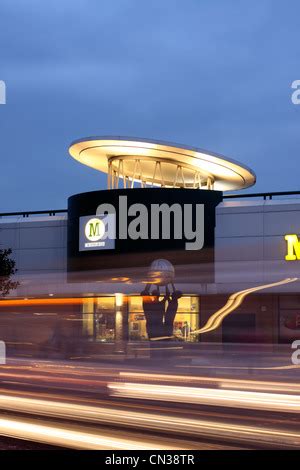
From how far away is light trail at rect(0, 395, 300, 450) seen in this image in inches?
337

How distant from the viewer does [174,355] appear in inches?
461

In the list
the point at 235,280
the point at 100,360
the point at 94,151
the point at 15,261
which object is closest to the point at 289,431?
the point at 100,360

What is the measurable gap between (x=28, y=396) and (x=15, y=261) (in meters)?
28.8

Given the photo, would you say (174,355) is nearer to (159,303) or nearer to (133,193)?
(159,303)

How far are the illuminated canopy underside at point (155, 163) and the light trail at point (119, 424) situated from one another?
82.5 ft

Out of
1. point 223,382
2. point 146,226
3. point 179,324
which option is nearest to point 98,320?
point 179,324

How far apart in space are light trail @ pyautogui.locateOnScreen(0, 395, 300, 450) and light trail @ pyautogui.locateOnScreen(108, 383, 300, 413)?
0.86 metres

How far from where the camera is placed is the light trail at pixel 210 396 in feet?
34.4

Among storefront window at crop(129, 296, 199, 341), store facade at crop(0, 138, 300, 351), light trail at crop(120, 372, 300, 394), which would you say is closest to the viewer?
light trail at crop(120, 372, 300, 394)

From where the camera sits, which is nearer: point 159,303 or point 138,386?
point 138,386

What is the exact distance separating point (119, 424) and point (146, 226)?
24.9 meters

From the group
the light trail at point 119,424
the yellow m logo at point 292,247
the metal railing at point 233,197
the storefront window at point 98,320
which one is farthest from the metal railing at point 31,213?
the light trail at point 119,424

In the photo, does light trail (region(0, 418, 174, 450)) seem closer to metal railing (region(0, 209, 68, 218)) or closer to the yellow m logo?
the yellow m logo

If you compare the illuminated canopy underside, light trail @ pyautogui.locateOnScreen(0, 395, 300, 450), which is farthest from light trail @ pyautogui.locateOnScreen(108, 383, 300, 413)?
the illuminated canopy underside
